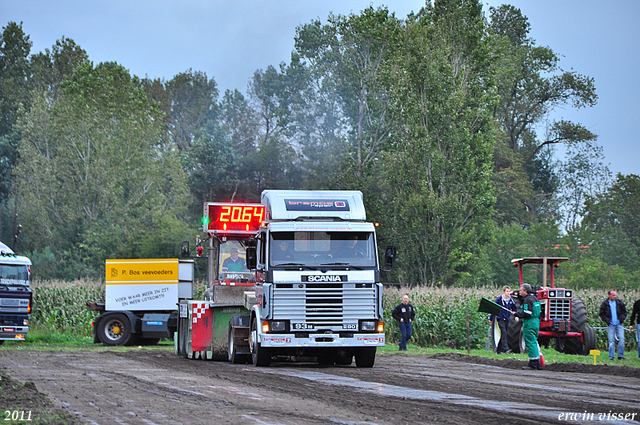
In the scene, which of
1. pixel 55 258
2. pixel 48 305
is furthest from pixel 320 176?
pixel 48 305

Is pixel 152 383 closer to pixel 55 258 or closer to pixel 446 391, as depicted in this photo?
pixel 446 391

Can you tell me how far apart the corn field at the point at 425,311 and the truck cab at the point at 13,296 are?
5.35m

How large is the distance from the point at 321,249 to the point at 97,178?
151ft

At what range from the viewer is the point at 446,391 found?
13.0 metres

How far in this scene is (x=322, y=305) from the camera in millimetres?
17172

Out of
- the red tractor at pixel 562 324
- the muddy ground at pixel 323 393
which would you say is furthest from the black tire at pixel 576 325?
the muddy ground at pixel 323 393

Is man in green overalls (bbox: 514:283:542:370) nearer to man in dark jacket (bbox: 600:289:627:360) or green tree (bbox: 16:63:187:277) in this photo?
man in dark jacket (bbox: 600:289:627:360)

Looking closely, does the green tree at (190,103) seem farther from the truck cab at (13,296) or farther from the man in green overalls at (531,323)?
the man in green overalls at (531,323)

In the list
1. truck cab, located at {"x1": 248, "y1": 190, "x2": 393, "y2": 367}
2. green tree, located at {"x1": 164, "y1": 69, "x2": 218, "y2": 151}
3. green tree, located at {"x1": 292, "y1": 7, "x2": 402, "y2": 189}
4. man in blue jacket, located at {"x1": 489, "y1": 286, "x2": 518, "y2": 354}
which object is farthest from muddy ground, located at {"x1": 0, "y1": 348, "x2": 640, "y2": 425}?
green tree, located at {"x1": 164, "y1": 69, "x2": 218, "y2": 151}

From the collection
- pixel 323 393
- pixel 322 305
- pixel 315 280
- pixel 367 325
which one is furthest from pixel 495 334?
pixel 323 393

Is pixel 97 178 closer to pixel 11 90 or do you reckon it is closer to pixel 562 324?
pixel 11 90

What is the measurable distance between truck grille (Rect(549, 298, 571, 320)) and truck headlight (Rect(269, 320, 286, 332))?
1045 centimetres

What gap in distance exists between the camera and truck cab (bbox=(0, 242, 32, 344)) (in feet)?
A: 97.5

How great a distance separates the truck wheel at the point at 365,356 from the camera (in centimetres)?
1828
